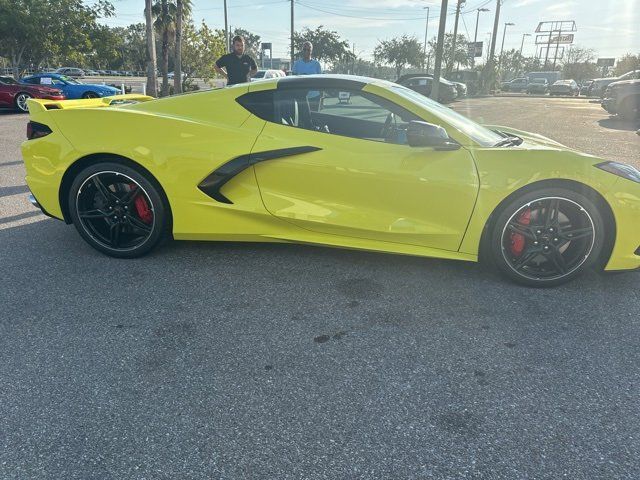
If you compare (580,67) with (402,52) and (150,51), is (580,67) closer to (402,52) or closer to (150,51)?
(402,52)

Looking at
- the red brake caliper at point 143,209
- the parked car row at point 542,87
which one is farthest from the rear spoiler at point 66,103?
the parked car row at point 542,87

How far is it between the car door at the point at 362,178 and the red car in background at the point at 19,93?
14.0 meters

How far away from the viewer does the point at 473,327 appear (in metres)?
2.62

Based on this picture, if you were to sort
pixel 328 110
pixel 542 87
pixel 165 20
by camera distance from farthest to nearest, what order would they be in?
pixel 542 87 < pixel 165 20 < pixel 328 110

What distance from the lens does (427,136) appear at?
2.86 m

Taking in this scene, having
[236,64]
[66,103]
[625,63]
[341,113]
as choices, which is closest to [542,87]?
[625,63]

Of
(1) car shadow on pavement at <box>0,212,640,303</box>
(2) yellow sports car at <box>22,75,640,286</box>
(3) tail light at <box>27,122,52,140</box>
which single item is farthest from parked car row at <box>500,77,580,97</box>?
(3) tail light at <box>27,122,52,140</box>

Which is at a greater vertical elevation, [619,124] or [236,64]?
[236,64]

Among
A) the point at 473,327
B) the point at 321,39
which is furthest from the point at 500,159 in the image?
the point at 321,39

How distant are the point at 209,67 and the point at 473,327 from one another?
28.3 metres

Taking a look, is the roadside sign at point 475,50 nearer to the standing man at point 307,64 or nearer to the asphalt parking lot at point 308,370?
the standing man at point 307,64

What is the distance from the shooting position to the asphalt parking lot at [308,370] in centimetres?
172

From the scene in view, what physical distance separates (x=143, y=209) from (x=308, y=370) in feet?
6.10

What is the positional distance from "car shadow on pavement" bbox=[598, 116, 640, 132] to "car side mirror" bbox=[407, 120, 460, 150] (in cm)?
1238
